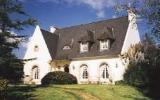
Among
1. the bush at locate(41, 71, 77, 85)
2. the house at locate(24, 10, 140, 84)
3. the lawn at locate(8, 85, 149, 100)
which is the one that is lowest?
the lawn at locate(8, 85, 149, 100)

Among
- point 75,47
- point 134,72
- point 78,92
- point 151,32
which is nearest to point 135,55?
point 134,72

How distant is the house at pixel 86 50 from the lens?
43469 mm

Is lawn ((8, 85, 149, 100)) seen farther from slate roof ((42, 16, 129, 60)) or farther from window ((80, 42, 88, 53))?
window ((80, 42, 88, 53))

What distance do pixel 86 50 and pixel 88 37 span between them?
1973mm

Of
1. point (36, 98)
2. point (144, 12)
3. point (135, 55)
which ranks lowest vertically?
point (36, 98)

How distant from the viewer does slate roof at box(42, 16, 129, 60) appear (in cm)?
4447

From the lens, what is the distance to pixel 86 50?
4647cm

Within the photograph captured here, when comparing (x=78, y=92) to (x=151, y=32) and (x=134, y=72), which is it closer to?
(x=151, y=32)

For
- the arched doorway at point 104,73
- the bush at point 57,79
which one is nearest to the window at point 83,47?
the arched doorway at point 104,73

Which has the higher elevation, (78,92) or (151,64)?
(151,64)

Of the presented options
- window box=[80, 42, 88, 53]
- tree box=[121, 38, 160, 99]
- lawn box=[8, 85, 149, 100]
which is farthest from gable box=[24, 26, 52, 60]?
lawn box=[8, 85, 149, 100]

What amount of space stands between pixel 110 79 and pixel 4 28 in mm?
20592

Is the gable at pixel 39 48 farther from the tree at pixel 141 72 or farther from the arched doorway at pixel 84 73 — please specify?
the tree at pixel 141 72

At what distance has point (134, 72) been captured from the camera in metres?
38.6
